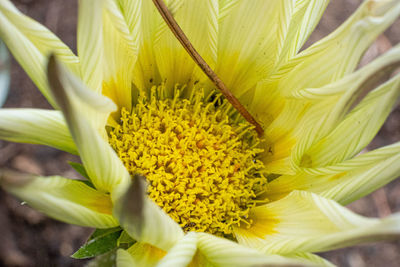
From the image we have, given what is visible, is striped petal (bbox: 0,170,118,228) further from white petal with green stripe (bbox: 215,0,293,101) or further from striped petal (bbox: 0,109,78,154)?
white petal with green stripe (bbox: 215,0,293,101)

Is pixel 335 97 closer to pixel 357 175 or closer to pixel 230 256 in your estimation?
pixel 357 175

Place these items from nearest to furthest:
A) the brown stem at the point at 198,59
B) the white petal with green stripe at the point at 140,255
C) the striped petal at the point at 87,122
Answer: the striped petal at the point at 87,122 < the white petal with green stripe at the point at 140,255 < the brown stem at the point at 198,59

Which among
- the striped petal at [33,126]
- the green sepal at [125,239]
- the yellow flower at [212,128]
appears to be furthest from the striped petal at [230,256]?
the striped petal at [33,126]

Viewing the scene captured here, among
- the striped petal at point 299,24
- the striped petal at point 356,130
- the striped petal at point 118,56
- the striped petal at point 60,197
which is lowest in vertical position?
the striped petal at point 356,130

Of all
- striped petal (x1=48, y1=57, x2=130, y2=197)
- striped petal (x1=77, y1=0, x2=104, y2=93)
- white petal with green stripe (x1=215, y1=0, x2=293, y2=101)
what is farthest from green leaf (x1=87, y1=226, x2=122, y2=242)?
white petal with green stripe (x1=215, y1=0, x2=293, y2=101)

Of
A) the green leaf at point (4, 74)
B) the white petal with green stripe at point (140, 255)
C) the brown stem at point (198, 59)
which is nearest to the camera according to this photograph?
the white petal with green stripe at point (140, 255)

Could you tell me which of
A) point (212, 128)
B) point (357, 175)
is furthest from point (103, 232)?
point (357, 175)

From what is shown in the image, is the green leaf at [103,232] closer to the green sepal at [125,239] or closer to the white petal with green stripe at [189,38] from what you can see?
the green sepal at [125,239]
